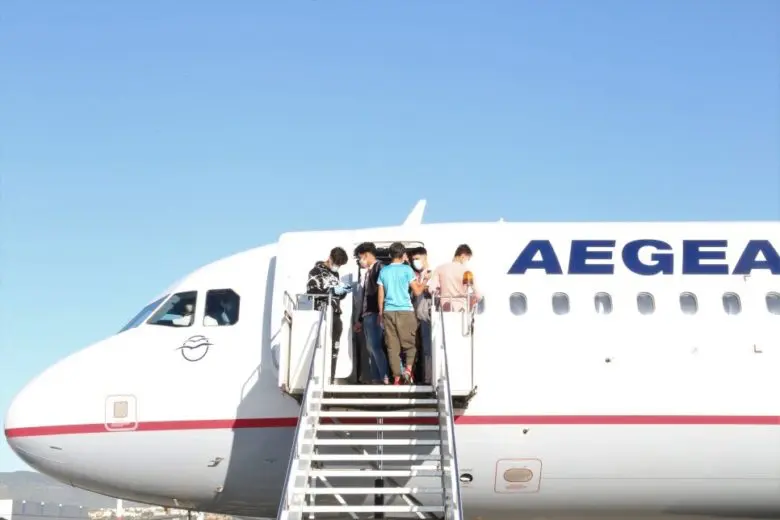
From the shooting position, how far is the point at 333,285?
45.5 ft

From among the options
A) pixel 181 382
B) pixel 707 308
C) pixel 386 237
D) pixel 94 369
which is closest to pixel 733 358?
pixel 707 308

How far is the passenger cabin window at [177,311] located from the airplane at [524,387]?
83 millimetres

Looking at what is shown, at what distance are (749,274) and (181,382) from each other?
7.87m

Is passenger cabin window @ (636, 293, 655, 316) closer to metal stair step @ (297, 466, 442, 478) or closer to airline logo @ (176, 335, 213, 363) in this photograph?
metal stair step @ (297, 466, 442, 478)

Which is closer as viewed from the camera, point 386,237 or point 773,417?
point 773,417

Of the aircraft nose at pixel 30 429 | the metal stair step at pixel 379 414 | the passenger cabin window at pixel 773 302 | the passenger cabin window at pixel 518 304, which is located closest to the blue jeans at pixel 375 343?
the metal stair step at pixel 379 414

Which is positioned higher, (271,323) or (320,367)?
(271,323)

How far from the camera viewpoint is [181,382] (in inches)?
561

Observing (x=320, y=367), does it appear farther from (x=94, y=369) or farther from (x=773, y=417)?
(x=773, y=417)

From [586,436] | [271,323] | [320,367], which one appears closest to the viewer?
[320,367]

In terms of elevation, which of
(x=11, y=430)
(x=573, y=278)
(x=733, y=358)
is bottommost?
(x=11, y=430)

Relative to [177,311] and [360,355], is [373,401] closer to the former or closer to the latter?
[360,355]

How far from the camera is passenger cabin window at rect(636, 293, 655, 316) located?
47.0 feet

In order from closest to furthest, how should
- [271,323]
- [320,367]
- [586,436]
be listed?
[320,367] < [586,436] < [271,323]
